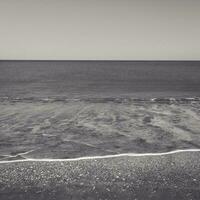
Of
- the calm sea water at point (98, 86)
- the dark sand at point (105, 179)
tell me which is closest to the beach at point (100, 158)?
the dark sand at point (105, 179)

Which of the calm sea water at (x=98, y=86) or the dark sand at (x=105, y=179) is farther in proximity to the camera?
the calm sea water at (x=98, y=86)

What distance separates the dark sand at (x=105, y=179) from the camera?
7109 millimetres

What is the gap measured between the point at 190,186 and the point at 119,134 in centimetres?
653

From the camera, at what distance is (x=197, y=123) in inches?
624

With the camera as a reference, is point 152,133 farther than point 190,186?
Yes

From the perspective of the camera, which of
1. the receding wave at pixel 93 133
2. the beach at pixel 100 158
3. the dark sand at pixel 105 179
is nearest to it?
the dark sand at pixel 105 179

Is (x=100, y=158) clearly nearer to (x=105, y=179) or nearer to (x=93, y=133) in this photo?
(x=105, y=179)

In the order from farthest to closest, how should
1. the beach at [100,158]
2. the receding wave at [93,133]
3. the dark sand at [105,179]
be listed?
the receding wave at [93,133] < the beach at [100,158] < the dark sand at [105,179]

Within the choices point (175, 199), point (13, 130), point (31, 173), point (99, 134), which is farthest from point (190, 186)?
point (13, 130)

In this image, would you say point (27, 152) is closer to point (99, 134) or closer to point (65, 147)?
point (65, 147)

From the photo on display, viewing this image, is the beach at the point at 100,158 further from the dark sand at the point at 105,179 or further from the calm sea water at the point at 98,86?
the calm sea water at the point at 98,86

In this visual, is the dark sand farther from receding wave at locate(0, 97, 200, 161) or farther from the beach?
receding wave at locate(0, 97, 200, 161)

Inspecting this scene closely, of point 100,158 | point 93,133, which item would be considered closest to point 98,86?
point 93,133

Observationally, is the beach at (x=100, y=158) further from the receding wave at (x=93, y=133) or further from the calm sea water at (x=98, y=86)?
the calm sea water at (x=98, y=86)
